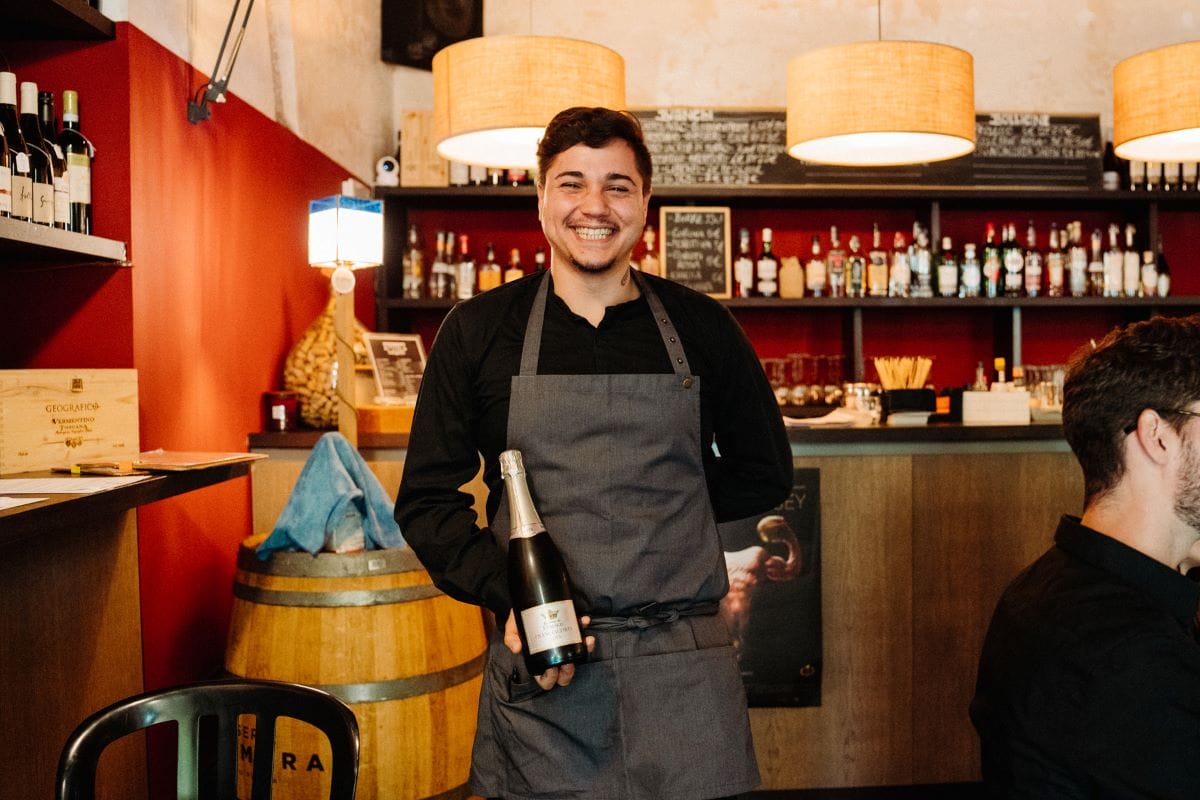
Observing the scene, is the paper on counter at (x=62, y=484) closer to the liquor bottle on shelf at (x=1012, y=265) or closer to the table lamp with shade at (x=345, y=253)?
the table lamp with shade at (x=345, y=253)

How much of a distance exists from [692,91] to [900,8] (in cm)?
120

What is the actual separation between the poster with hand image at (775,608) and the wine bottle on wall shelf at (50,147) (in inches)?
72.2

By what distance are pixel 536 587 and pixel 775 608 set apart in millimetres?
1518

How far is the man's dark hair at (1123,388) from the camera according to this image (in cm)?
129

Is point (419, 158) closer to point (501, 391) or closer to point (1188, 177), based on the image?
point (501, 391)

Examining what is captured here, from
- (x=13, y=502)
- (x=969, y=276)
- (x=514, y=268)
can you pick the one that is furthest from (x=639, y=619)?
(x=969, y=276)

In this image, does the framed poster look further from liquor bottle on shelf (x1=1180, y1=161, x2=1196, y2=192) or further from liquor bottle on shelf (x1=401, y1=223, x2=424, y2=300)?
liquor bottle on shelf (x1=1180, y1=161, x2=1196, y2=192)

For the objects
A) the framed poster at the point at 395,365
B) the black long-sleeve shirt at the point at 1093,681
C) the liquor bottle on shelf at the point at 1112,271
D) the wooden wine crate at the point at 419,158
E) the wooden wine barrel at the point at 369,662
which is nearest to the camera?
the black long-sleeve shirt at the point at 1093,681

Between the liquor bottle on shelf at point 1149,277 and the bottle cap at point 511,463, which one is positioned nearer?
the bottle cap at point 511,463

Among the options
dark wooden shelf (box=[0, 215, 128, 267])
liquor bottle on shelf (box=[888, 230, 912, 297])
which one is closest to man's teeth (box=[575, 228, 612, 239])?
dark wooden shelf (box=[0, 215, 128, 267])

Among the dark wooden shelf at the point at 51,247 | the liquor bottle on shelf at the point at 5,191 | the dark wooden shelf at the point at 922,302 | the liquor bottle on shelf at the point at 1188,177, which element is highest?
the liquor bottle on shelf at the point at 1188,177

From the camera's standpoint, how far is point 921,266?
482 centimetres

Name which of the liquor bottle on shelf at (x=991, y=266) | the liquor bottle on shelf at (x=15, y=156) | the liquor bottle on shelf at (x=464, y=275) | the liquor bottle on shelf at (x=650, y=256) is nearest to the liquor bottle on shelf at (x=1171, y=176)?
the liquor bottle on shelf at (x=991, y=266)

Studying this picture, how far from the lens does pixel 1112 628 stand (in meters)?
1.17
